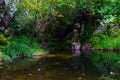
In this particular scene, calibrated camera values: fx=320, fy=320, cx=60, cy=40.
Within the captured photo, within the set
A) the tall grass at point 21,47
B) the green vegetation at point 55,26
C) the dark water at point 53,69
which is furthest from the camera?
→ the green vegetation at point 55,26

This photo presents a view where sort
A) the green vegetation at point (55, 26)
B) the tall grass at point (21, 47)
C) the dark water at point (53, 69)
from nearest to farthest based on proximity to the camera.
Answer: the dark water at point (53, 69)
the tall grass at point (21, 47)
the green vegetation at point (55, 26)

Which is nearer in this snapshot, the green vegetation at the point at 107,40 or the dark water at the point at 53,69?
the dark water at the point at 53,69

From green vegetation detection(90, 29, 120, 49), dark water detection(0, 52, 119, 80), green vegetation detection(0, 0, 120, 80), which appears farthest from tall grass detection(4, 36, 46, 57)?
green vegetation detection(90, 29, 120, 49)

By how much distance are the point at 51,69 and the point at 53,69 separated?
91mm

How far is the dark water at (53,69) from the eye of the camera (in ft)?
40.5

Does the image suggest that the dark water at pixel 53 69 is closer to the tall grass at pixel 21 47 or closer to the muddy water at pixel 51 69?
the muddy water at pixel 51 69

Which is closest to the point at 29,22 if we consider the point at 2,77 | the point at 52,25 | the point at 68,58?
the point at 52,25

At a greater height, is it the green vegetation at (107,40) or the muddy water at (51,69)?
the green vegetation at (107,40)

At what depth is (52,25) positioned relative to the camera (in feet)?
72.6

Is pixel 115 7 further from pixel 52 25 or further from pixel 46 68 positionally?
pixel 46 68

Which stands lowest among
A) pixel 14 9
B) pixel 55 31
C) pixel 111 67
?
pixel 111 67

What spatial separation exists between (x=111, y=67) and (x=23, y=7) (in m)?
8.36

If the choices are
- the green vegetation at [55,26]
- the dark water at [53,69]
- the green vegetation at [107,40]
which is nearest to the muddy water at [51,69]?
the dark water at [53,69]

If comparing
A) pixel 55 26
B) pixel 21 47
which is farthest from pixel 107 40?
pixel 21 47
